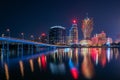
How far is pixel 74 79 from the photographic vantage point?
27.3m

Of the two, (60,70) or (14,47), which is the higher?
(14,47)

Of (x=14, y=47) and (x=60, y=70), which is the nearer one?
(x=60, y=70)

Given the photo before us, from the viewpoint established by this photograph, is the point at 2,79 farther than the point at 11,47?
No

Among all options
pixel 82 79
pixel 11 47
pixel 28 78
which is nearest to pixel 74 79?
pixel 82 79

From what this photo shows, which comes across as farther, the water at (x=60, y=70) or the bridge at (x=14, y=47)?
the bridge at (x=14, y=47)

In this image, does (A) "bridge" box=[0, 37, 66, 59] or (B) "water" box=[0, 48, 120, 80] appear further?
(A) "bridge" box=[0, 37, 66, 59]

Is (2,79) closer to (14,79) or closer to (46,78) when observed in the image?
(14,79)

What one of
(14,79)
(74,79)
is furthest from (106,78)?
(14,79)

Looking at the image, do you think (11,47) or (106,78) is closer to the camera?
(106,78)

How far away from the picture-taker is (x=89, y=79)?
27469mm

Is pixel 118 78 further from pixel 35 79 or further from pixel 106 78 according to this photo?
A: pixel 35 79

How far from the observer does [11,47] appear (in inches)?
6250

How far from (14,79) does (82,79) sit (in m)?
7.26

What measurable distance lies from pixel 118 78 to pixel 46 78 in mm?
7817
